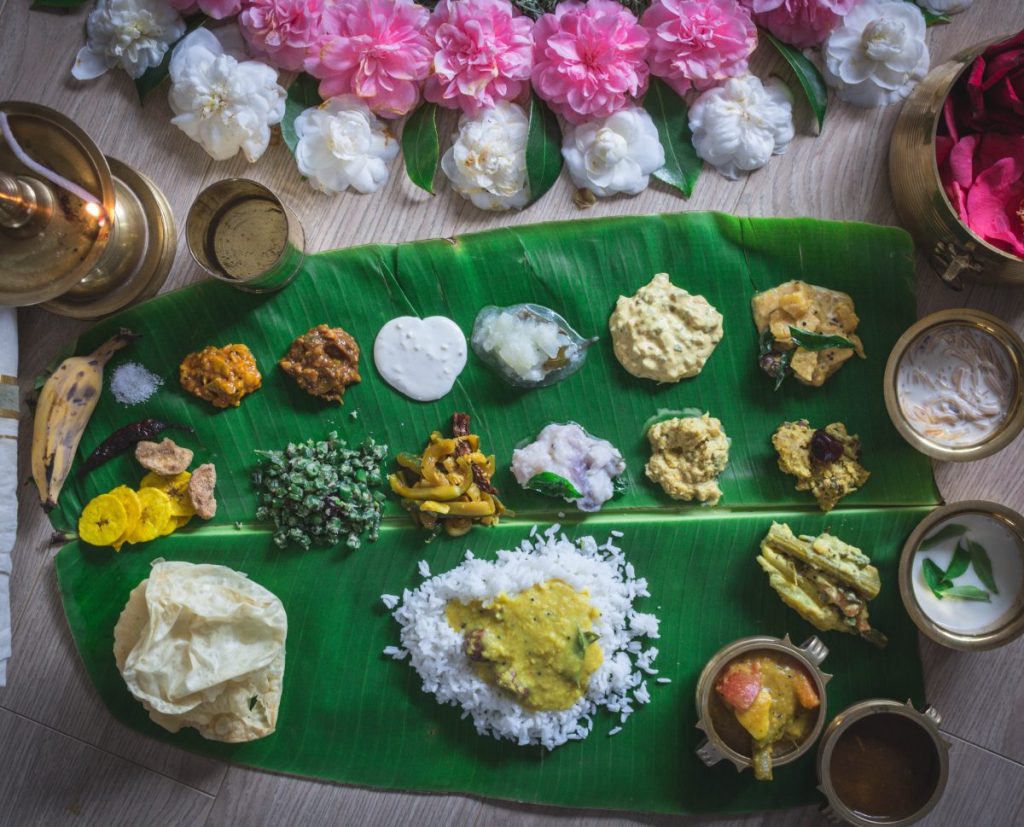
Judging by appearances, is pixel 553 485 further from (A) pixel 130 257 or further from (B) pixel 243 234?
(A) pixel 130 257

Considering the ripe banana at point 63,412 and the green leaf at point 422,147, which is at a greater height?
the green leaf at point 422,147

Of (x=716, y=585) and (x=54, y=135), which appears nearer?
(x=54, y=135)

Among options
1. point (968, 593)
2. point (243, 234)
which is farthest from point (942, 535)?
point (243, 234)

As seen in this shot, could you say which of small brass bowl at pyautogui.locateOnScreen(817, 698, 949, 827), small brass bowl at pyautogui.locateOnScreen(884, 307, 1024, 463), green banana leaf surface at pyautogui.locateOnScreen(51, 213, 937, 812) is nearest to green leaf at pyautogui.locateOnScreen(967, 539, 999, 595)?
green banana leaf surface at pyautogui.locateOnScreen(51, 213, 937, 812)

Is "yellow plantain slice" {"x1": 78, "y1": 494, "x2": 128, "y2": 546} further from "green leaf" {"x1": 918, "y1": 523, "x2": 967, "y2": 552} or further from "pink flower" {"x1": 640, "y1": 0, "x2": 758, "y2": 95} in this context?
"green leaf" {"x1": 918, "y1": 523, "x2": 967, "y2": 552}

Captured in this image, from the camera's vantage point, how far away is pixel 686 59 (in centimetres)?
296

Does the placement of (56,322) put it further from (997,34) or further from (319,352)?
(997,34)

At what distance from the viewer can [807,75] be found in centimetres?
305

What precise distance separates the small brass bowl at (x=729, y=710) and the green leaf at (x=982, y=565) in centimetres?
72

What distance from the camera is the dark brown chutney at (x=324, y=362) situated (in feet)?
9.75

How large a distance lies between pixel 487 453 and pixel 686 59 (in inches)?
66.9

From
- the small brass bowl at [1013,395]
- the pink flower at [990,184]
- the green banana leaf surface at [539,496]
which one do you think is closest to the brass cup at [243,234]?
the green banana leaf surface at [539,496]

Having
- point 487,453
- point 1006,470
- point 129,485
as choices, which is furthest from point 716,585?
point 129,485

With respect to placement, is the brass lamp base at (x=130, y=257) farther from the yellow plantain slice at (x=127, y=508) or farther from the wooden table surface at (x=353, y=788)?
the yellow plantain slice at (x=127, y=508)
